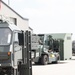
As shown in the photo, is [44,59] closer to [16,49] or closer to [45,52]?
[45,52]

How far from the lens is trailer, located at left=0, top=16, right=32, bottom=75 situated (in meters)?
11.5

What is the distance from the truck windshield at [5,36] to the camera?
11.8 meters

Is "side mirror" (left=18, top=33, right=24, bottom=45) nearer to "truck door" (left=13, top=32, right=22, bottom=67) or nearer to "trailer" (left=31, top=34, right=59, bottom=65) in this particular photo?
"truck door" (left=13, top=32, right=22, bottom=67)

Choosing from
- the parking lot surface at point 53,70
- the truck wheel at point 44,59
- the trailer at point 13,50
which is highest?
the trailer at point 13,50

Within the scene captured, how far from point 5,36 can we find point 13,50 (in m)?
0.65

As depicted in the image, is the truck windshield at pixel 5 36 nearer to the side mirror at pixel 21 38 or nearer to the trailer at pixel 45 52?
the side mirror at pixel 21 38

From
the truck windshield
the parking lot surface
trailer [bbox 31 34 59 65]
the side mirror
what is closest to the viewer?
the side mirror

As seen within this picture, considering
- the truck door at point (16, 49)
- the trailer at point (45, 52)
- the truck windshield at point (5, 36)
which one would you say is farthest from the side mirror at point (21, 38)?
the trailer at point (45, 52)

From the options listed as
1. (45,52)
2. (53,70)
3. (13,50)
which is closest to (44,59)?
(45,52)

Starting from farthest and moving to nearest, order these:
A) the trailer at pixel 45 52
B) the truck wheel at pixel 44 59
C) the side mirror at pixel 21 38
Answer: the truck wheel at pixel 44 59 < the trailer at pixel 45 52 < the side mirror at pixel 21 38

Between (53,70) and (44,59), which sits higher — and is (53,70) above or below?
below

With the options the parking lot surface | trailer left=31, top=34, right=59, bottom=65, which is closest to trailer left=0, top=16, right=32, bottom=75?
the parking lot surface

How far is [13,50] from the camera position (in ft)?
38.3

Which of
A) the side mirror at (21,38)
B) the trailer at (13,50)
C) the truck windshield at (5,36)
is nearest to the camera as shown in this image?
the trailer at (13,50)
